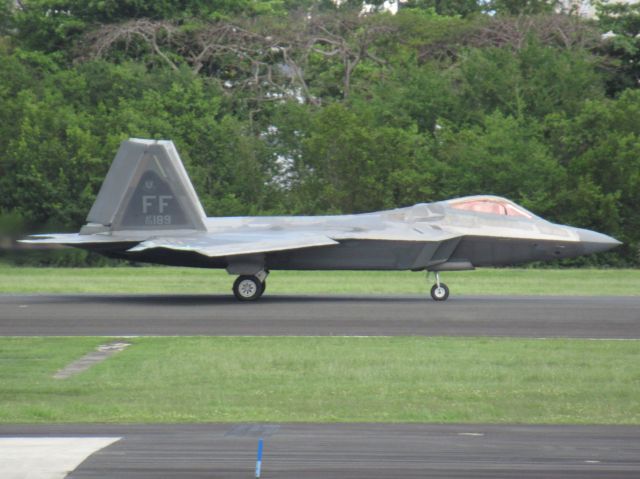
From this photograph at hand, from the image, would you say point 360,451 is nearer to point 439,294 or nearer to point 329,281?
point 439,294

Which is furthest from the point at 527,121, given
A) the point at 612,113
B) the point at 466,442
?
the point at 466,442

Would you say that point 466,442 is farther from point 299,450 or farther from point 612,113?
point 612,113

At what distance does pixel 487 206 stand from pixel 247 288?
5927mm

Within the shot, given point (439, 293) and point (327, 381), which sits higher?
point (439, 293)

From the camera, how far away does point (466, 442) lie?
1116cm

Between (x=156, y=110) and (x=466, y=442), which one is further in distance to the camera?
(x=156, y=110)

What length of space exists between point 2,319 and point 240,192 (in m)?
28.6

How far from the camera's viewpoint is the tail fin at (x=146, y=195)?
1073 inches

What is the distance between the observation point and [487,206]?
2727cm

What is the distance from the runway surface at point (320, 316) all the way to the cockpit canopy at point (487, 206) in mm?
2059

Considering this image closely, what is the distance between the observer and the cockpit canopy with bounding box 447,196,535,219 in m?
27.2

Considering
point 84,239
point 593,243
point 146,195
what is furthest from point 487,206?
point 84,239

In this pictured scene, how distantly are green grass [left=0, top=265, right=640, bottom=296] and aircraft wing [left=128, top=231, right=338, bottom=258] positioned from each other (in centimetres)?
415

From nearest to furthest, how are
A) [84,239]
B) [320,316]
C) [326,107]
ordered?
[320,316] → [84,239] → [326,107]
